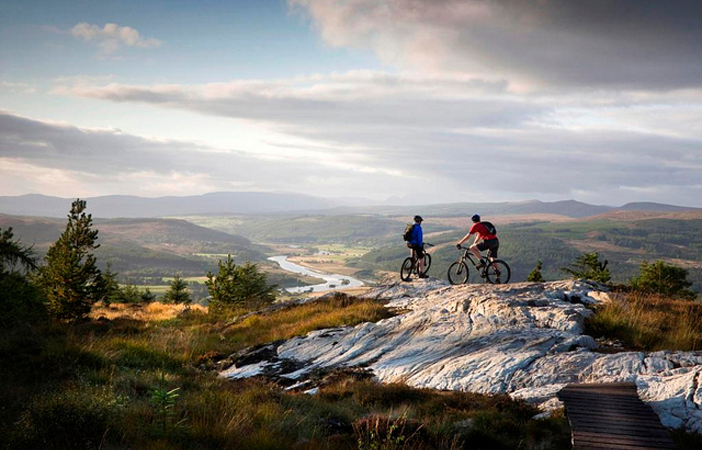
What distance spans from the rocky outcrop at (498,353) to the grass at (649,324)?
70cm

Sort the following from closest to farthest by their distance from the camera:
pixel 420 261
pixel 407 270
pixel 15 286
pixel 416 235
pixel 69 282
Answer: pixel 15 286, pixel 416 235, pixel 420 261, pixel 407 270, pixel 69 282

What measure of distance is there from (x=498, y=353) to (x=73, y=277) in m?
30.0

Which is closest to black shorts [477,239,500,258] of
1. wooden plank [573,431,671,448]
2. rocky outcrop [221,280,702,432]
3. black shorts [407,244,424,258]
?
rocky outcrop [221,280,702,432]

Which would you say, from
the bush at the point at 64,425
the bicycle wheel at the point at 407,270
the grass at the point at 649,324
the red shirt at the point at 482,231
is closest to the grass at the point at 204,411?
the bush at the point at 64,425

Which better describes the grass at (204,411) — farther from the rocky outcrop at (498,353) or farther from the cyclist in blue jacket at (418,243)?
the cyclist in blue jacket at (418,243)

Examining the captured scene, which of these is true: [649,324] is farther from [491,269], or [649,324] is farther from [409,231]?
[409,231]

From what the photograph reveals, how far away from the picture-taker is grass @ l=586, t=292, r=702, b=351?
11.5 m

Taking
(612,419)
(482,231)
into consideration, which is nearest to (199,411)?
(612,419)

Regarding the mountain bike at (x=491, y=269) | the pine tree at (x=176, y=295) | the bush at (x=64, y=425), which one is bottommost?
the pine tree at (x=176, y=295)

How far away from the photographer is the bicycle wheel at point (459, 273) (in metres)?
23.0

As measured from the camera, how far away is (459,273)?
23.2 metres

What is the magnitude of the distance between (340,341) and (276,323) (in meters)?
6.79

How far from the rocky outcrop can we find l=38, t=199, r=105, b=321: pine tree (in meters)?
20.1

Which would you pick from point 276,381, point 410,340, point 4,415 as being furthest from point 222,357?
point 4,415
